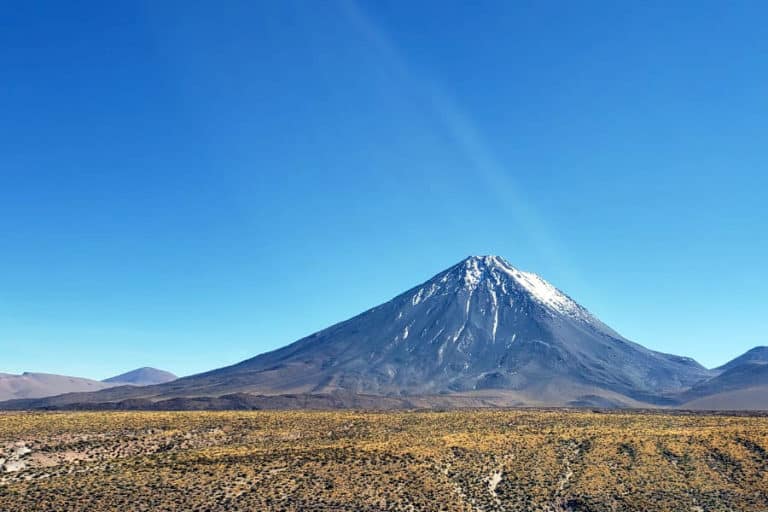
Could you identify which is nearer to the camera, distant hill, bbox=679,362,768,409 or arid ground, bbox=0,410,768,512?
arid ground, bbox=0,410,768,512

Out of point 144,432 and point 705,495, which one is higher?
point 144,432

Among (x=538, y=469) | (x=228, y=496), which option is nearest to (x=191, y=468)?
(x=228, y=496)

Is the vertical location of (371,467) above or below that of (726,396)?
below

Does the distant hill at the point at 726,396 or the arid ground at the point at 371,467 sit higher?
the distant hill at the point at 726,396

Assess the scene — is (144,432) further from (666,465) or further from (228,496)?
(666,465)

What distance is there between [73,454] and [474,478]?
Answer: 106 feet

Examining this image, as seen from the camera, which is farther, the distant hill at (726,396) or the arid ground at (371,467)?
the distant hill at (726,396)

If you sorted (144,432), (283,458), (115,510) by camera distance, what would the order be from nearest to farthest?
1. (115,510)
2. (283,458)
3. (144,432)

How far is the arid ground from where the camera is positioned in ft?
130

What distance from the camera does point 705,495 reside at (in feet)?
142

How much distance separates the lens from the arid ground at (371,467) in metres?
39.7

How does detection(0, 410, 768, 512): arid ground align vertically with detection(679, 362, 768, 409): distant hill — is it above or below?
below

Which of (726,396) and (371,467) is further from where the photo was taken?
(726,396)

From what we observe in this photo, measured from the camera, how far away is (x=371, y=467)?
45969 millimetres
